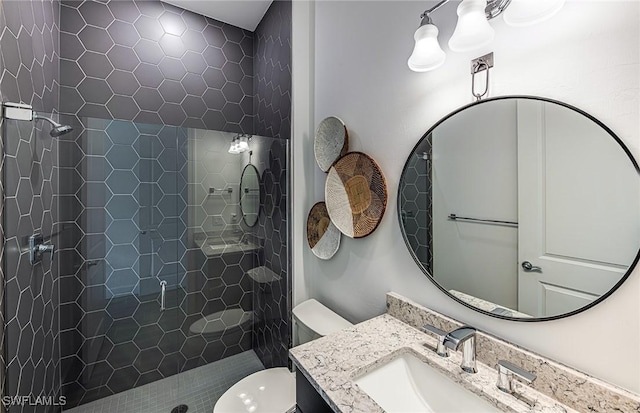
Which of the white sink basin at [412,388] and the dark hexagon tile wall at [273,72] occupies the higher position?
the dark hexagon tile wall at [273,72]

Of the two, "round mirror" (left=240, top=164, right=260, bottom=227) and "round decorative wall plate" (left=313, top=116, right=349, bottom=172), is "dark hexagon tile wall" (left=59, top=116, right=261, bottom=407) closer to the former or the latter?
"round mirror" (left=240, top=164, right=260, bottom=227)

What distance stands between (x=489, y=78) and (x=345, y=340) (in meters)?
1.03

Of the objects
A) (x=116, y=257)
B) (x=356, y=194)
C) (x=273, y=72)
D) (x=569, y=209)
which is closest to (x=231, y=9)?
(x=273, y=72)

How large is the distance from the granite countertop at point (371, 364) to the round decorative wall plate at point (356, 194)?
0.45 metres

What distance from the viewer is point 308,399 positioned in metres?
0.86

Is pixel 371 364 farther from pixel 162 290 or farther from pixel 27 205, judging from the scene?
pixel 27 205

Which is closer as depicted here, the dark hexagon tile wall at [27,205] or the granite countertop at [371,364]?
the granite countertop at [371,364]

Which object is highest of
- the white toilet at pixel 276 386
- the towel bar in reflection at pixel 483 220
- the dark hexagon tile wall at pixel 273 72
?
the dark hexagon tile wall at pixel 273 72

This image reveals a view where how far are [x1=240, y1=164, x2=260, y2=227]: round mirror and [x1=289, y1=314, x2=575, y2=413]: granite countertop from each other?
108 cm

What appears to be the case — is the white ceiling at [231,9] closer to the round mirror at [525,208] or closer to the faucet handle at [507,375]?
the round mirror at [525,208]

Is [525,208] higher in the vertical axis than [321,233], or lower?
higher

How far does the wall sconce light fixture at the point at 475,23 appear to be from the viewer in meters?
0.68

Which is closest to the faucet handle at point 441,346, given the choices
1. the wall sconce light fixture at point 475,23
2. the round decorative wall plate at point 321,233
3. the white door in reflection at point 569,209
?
the white door in reflection at point 569,209

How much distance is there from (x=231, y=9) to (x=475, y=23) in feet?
6.82
